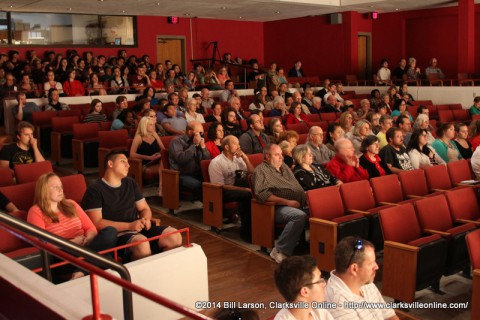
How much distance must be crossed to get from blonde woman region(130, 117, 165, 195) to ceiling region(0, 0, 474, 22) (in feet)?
19.0

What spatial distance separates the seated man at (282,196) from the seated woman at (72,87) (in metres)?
6.29

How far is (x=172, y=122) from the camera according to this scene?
302 inches

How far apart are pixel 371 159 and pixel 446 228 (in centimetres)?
135

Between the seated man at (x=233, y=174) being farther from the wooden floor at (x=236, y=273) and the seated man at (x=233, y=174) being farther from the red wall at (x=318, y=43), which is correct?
the red wall at (x=318, y=43)

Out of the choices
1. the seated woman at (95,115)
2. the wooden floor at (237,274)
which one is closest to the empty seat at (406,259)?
the wooden floor at (237,274)

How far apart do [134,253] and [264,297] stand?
3.15 feet

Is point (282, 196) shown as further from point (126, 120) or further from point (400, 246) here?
point (126, 120)

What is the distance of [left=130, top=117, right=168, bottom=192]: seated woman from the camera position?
6.42 metres

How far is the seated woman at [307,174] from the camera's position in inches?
199

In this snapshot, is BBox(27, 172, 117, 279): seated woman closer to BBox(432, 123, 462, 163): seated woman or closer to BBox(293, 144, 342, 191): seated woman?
BBox(293, 144, 342, 191): seated woman

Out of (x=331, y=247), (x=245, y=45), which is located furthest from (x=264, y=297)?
(x=245, y=45)

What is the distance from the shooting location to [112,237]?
3580 mm

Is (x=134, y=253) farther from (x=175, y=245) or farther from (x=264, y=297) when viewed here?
(x=264, y=297)

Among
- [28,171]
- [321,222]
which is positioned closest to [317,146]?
[321,222]
